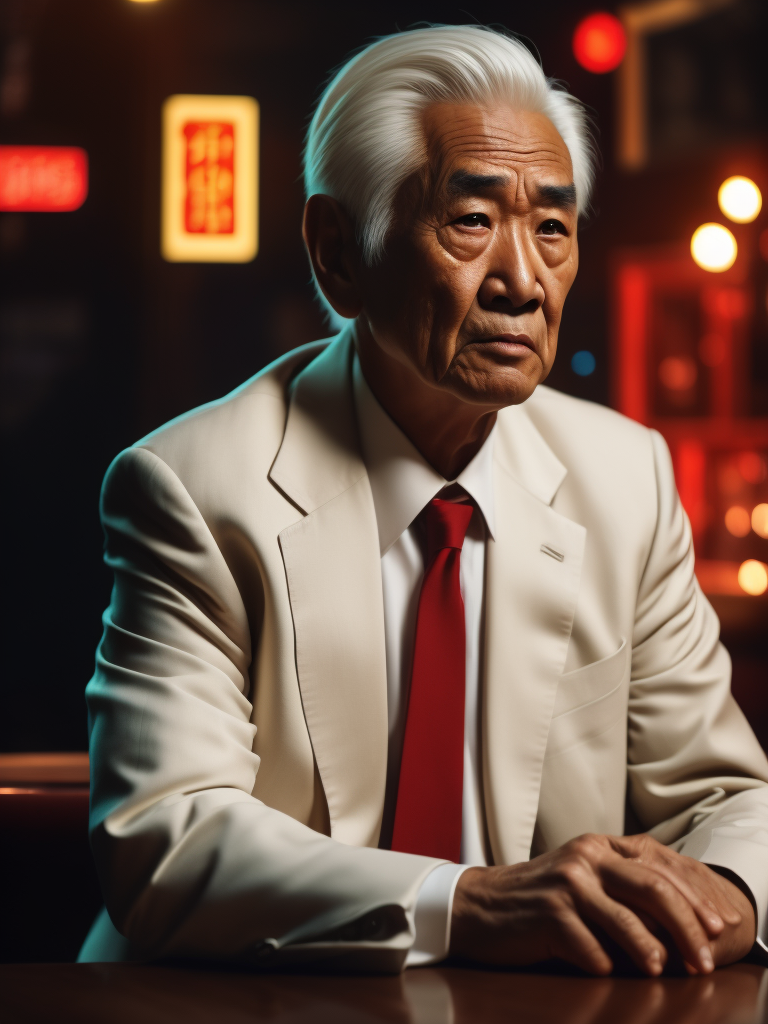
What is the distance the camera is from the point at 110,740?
1122 mm

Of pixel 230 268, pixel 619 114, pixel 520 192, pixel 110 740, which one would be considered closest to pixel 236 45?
pixel 230 268

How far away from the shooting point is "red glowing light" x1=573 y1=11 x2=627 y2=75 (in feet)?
16.1

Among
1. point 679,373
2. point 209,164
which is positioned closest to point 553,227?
point 679,373

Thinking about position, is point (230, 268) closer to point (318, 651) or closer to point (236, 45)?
point (236, 45)

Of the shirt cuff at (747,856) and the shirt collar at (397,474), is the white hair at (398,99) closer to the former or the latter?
the shirt collar at (397,474)

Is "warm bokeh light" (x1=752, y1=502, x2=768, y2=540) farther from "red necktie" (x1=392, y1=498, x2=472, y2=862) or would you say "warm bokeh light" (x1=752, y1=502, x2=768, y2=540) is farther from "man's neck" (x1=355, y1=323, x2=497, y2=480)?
"red necktie" (x1=392, y1=498, x2=472, y2=862)

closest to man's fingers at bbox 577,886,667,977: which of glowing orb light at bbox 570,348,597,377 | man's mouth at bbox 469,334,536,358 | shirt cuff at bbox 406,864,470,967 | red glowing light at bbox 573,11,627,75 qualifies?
shirt cuff at bbox 406,864,470,967

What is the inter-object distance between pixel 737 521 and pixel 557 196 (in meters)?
3.52

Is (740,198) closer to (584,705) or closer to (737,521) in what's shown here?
(737,521)

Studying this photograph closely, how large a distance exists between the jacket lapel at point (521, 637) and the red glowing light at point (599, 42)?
13.5 feet

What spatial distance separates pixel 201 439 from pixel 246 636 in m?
0.25

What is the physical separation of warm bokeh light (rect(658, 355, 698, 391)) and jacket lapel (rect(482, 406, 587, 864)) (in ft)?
11.2

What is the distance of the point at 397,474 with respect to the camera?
135 centimetres

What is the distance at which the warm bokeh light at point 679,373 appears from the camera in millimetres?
4637
